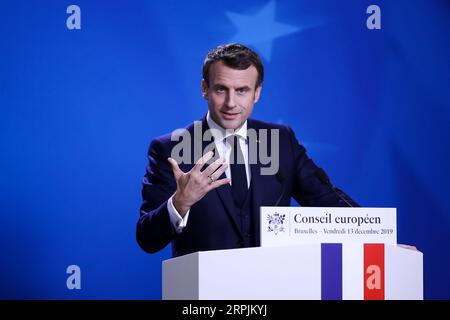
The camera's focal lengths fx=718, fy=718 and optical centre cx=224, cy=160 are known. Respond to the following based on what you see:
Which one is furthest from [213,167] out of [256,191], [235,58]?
[235,58]

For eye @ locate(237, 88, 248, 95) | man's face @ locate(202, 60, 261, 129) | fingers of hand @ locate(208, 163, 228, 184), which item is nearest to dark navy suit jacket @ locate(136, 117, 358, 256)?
man's face @ locate(202, 60, 261, 129)

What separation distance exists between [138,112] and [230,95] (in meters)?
0.90

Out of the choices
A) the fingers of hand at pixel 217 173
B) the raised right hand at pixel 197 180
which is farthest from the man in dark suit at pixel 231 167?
Answer: the fingers of hand at pixel 217 173

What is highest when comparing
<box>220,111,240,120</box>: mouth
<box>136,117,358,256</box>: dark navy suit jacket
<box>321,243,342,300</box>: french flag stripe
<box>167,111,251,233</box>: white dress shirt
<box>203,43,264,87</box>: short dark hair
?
<box>203,43,264,87</box>: short dark hair

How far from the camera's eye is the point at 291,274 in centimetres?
244

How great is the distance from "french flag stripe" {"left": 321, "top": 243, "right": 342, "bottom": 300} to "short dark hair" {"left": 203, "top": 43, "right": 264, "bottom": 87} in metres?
1.61

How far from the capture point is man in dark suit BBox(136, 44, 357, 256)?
11.9ft

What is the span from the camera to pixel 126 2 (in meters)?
4.54

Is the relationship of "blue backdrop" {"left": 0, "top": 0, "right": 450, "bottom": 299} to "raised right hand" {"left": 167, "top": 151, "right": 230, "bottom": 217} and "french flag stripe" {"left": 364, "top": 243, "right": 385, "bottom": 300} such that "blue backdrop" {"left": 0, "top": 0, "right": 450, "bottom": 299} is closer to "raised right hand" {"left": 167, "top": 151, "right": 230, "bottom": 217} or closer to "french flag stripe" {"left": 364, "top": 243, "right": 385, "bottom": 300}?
"raised right hand" {"left": 167, "top": 151, "right": 230, "bottom": 217}

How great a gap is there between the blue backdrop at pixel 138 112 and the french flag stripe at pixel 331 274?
217cm

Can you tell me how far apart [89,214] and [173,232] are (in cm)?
135

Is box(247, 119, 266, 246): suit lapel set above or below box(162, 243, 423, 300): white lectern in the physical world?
above

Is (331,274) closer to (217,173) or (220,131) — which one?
(217,173)

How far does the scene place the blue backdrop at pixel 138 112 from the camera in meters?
4.43
